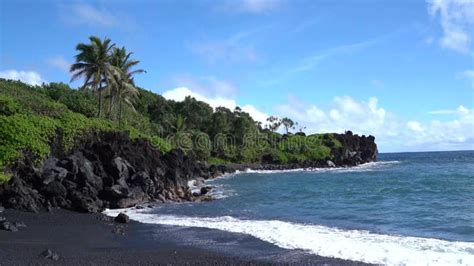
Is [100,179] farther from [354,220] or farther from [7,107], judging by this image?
[354,220]

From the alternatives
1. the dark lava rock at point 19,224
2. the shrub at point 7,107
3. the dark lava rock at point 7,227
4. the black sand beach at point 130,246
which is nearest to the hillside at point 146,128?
the shrub at point 7,107

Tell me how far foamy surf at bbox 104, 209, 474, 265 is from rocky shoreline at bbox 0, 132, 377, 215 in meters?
5.64

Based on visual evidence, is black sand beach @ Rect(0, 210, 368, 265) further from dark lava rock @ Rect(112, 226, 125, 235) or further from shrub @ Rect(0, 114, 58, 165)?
shrub @ Rect(0, 114, 58, 165)

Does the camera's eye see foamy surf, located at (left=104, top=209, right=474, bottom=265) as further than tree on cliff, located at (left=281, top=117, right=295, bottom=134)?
No

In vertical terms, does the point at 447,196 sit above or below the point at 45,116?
below

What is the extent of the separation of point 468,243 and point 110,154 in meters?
24.5

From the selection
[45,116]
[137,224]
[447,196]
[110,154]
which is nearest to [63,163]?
[110,154]

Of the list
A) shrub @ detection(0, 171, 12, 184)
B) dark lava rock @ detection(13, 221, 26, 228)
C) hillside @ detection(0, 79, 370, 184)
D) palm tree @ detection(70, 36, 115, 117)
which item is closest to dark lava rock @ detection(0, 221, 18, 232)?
dark lava rock @ detection(13, 221, 26, 228)

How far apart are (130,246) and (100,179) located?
46.1ft

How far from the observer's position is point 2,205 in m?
23.3

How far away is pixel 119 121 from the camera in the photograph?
179ft

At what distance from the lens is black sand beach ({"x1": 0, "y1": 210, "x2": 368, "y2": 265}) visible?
14.6 meters

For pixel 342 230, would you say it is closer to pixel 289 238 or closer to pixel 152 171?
pixel 289 238

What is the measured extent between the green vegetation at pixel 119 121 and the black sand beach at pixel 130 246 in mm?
Answer: 8676
